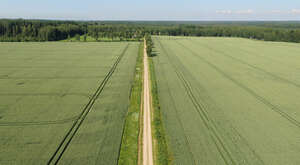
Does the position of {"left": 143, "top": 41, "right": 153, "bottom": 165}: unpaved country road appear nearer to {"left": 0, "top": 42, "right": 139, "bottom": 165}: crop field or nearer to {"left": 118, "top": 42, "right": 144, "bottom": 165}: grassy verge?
{"left": 118, "top": 42, "right": 144, "bottom": 165}: grassy verge

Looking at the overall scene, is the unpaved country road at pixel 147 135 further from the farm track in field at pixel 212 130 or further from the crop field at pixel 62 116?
the farm track in field at pixel 212 130

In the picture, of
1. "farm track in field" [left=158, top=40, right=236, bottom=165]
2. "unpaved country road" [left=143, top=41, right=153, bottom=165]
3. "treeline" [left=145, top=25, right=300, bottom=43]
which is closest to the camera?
"farm track in field" [left=158, top=40, right=236, bottom=165]

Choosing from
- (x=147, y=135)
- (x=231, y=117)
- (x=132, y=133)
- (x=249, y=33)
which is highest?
(x=249, y=33)

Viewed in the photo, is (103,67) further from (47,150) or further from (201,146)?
(201,146)

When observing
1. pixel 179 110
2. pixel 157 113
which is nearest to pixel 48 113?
pixel 157 113

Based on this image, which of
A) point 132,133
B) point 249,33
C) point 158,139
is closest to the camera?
point 158,139

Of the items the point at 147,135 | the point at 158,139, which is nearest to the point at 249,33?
the point at 147,135

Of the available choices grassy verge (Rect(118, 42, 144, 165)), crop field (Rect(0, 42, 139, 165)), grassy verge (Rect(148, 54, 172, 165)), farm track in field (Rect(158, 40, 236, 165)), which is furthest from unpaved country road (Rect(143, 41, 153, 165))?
farm track in field (Rect(158, 40, 236, 165))

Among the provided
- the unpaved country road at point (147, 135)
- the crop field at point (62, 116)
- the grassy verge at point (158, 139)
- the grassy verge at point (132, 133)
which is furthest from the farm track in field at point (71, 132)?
the grassy verge at point (158, 139)

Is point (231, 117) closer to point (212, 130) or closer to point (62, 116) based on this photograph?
point (212, 130)
